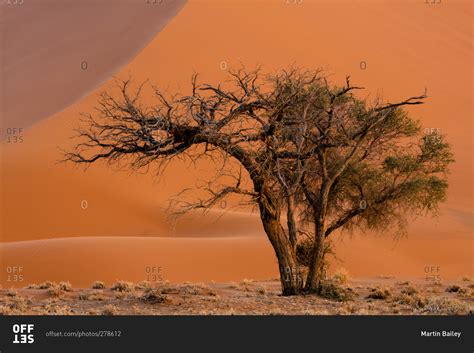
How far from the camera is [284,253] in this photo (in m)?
22.6

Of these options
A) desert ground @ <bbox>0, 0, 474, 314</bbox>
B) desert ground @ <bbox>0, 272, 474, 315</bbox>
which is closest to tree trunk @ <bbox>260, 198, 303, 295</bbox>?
desert ground @ <bbox>0, 272, 474, 315</bbox>

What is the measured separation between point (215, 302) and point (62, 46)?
57.5 m

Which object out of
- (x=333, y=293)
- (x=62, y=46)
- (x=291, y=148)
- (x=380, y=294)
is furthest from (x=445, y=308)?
(x=62, y=46)

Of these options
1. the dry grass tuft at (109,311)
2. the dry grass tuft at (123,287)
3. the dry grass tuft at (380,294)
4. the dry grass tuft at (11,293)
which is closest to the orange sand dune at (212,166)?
the dry grass tuft at (123,287)

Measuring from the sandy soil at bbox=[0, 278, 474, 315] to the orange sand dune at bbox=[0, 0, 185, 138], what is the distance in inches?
1595

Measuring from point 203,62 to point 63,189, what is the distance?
16.3m

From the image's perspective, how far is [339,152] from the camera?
25688 mm

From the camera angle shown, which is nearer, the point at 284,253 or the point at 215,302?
the point at 215,302

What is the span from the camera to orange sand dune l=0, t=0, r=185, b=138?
66625 millimetres

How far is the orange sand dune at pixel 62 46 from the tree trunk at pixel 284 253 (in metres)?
43.0

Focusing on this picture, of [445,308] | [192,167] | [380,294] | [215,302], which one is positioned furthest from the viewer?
[192,167]

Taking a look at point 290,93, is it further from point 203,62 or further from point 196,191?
point 203,62

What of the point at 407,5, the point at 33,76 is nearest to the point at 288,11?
the point at 407,5

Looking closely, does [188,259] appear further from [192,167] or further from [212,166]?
[192,167]
